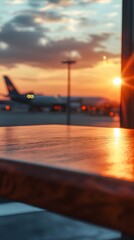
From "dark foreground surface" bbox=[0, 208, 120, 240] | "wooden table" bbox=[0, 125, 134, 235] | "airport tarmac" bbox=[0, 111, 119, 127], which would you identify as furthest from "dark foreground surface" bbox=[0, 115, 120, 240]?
"airport tarmac" bbox=[0, 111, 119, 127]

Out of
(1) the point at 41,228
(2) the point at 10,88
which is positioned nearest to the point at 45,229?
(1) the point at 41,228

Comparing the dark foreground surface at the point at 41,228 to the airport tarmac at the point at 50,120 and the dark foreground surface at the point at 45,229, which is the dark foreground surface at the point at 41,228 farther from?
the airport tarmac at the point at 50,120

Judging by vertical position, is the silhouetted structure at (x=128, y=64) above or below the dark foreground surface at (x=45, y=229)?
above

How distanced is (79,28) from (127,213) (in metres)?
4.83

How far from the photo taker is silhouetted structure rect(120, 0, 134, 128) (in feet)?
5.86

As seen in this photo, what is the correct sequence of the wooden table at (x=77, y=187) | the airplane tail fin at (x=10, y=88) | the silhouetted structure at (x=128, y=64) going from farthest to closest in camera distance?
1. the airplane tail fin at (x=10, y=88)
2. the silhouetted structure at (x=128, y=64)
3. the wooden table at (x=77, y=187)

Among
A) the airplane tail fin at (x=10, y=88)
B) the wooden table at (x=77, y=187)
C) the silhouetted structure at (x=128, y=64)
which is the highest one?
the airplane tail fin at (x=10, y=88)

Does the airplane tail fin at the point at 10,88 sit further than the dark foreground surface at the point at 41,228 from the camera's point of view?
Yes

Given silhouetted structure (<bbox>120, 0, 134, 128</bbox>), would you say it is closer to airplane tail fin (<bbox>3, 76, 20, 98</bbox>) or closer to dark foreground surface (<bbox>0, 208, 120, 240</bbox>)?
dark foreground surface (<bbox>0, 208, 120, 240</bbox>)

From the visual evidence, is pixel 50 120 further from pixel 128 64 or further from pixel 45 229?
pixel 128 64

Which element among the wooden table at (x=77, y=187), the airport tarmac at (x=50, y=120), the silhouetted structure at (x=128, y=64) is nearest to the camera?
the wooden table at (x=77, y=187)

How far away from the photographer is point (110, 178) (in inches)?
10.0

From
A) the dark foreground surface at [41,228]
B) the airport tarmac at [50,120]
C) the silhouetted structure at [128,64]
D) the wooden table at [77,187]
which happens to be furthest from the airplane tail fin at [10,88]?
the wooden table at [77,187]

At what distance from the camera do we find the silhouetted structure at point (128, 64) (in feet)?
5.86
